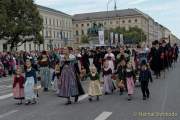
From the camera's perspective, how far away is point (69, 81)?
1356 centimetres

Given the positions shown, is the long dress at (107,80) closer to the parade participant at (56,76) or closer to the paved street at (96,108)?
the paved street at (96,108)

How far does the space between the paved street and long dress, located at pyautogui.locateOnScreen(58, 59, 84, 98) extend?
14.4 inches

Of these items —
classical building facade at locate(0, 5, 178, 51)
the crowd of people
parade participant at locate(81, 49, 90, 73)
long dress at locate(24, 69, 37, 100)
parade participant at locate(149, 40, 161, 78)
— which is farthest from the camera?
classical building facade at locate(0, 5, 178, 51)

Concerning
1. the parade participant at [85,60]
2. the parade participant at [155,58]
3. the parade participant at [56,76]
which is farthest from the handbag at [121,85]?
the parade participant at [85,60]

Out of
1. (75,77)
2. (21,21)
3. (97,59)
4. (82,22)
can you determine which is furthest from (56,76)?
(82,22)

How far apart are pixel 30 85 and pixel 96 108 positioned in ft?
8.49

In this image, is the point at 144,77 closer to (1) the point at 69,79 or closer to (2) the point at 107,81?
(2) the point at 107,81

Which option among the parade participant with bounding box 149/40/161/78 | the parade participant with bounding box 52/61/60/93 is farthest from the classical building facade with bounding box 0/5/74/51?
the parade participant with bounding box 52/61/60/93

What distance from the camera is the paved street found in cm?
1115

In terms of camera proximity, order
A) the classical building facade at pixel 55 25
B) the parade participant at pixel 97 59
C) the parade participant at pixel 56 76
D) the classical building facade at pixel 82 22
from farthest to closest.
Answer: the classical building facade at pixel 82 22 → the classical building facade at pixel 55 25 → the parade participant at pixel 97 59 → the parade participant at pixel 56 76

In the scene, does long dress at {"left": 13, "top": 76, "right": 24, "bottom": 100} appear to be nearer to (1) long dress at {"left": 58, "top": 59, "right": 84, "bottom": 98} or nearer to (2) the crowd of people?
(2) the crowd of people

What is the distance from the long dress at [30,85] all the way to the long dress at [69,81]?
1044mm

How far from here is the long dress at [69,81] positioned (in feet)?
44.4

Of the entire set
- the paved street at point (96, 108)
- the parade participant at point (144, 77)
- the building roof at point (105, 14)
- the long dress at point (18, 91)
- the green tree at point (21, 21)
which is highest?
the building roof at point (105, 14)
